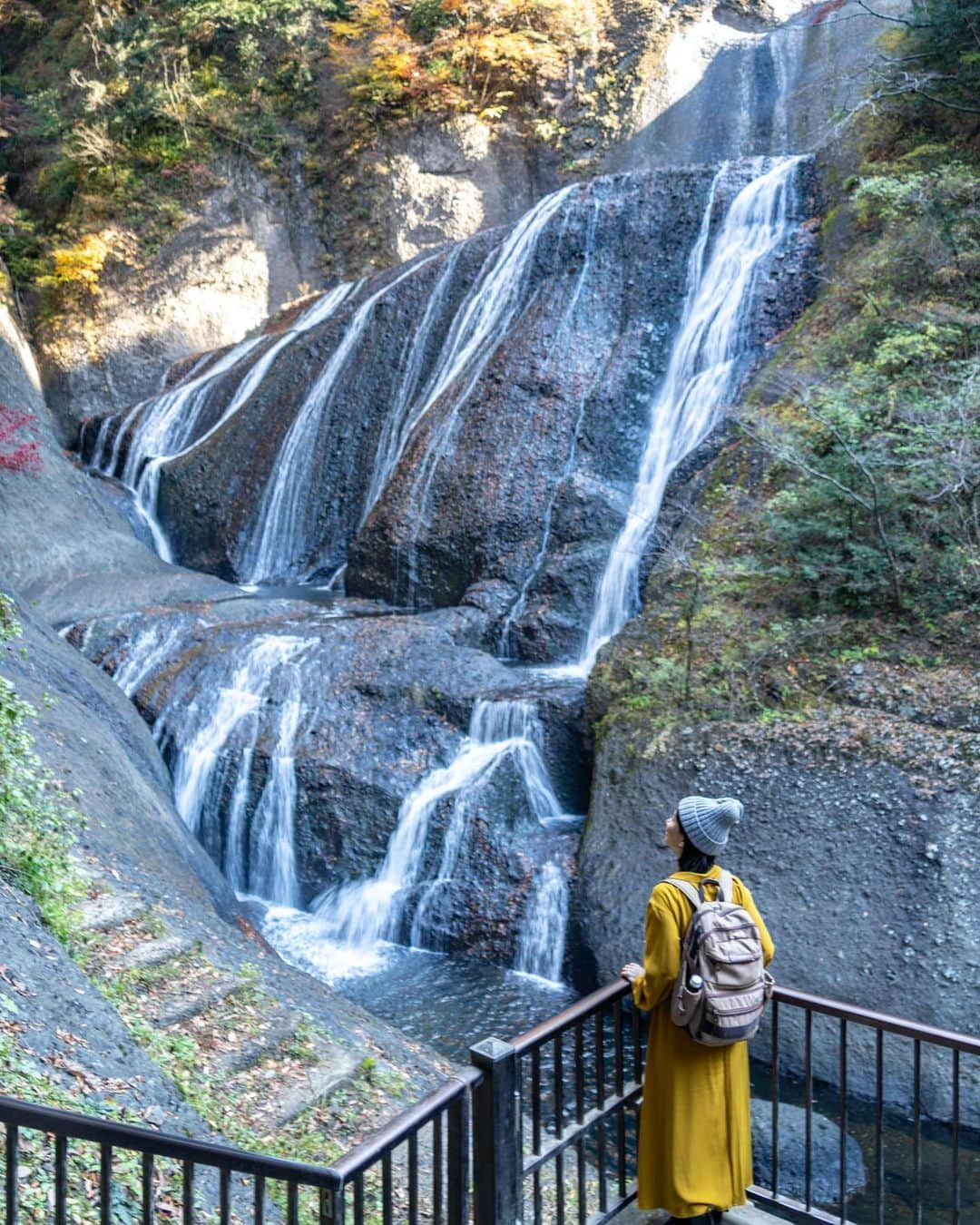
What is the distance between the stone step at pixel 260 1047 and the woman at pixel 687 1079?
110 inches

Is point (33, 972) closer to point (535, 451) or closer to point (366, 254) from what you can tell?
point (535, 451)

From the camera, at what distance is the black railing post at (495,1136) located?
3.41 m

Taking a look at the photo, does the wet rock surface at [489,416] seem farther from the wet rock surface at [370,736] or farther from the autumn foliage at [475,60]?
the autumn foliage at [475,60]

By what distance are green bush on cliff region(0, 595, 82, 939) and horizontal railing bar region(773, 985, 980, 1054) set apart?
13.6 ft

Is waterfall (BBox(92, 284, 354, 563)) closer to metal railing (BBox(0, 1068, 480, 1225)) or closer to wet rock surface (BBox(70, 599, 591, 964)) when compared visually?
wet rock surface (BBox(70, 599, 591, 964))

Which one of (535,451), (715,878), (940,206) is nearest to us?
(715,878)

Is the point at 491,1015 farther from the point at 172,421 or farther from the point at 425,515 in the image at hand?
the point at 172,421

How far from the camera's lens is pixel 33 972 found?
5238 millimetres

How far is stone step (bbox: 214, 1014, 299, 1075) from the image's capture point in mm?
5930

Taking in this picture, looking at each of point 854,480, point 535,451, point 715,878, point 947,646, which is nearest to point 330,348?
point 535,451

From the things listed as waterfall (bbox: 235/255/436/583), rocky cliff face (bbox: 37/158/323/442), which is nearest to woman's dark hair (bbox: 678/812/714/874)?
waterfall (bbox: 235/255/436/583)

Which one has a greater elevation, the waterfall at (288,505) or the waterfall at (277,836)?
the waterfall at (288,505)

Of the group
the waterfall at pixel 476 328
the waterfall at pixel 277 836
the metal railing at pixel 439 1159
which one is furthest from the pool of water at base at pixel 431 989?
the waterfall at pixel 476 328

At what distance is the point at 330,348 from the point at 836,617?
1260 centimetres
